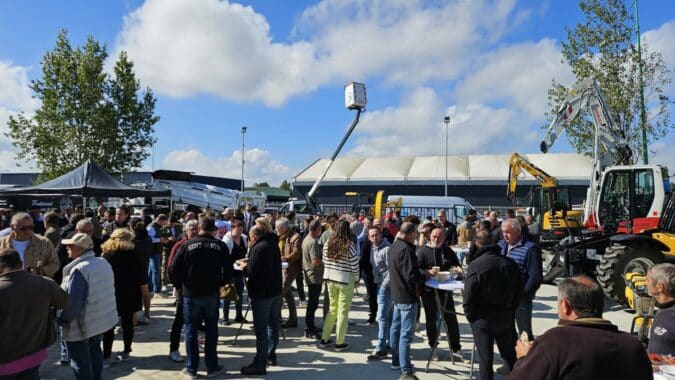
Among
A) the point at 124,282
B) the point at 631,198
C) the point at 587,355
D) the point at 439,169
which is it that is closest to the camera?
the point at 587,355

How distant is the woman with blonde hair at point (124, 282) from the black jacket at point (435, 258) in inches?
146

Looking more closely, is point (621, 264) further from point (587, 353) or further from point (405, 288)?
point (587, 353)

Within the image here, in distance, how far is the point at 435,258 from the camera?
Result: 18.6ft

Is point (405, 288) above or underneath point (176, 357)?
above

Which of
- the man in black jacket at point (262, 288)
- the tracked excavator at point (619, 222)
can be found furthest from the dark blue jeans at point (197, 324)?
the tracked excavator at point (619, 222)

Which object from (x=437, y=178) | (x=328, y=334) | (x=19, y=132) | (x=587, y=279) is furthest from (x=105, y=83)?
(x=437, y=178)

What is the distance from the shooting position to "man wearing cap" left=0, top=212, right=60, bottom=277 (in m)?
5.26

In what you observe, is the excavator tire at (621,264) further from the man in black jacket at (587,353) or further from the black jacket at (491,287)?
the man in black jacket at (587,353)

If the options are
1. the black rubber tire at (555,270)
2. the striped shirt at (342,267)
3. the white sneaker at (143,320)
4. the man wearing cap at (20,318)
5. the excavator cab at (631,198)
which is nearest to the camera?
the man wearing cap at (20,318)

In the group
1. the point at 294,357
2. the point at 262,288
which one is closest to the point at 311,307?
the point at 294,357

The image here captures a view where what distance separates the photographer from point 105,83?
84.5 ft

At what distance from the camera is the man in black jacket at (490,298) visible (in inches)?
159

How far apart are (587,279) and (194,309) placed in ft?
13.4

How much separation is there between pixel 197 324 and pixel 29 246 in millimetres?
2441
